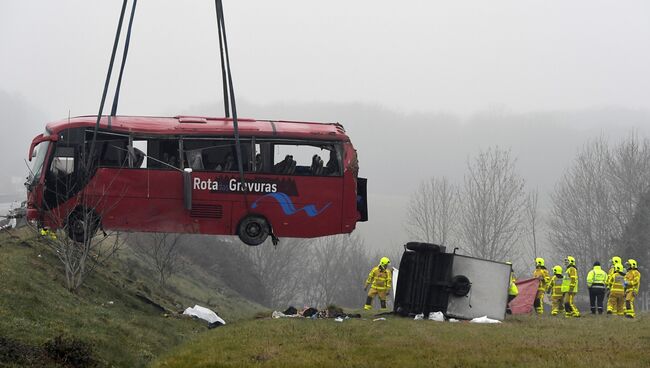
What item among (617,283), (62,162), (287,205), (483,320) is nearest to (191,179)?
(287,205)

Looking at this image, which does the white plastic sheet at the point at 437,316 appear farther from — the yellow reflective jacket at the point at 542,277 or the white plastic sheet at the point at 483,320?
the yellow reflective jacket at the point at 542,277

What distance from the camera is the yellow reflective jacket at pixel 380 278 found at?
25.5 meters

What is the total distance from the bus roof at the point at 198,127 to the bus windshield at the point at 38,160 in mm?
450

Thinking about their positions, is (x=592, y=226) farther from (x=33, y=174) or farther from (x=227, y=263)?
(x=33, y=174)

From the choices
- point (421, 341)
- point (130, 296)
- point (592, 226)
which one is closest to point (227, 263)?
point (592, 226)

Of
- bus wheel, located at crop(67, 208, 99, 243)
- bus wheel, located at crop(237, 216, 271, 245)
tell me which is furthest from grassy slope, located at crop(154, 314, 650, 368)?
bus wheel, located at crop(67, 208, 99, 243)

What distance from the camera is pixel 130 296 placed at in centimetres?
2309

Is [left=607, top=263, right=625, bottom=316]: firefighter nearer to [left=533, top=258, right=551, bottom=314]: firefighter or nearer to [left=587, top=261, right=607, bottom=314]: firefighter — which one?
[left=587, top=261, right=607, bottom=314]: firefighter

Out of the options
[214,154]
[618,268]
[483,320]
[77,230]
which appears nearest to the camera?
[214,154]

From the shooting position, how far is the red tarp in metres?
26.4

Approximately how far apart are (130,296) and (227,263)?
35193mm

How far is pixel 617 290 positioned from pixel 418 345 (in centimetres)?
1234

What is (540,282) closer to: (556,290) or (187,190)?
(556,290)

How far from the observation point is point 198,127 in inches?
684
